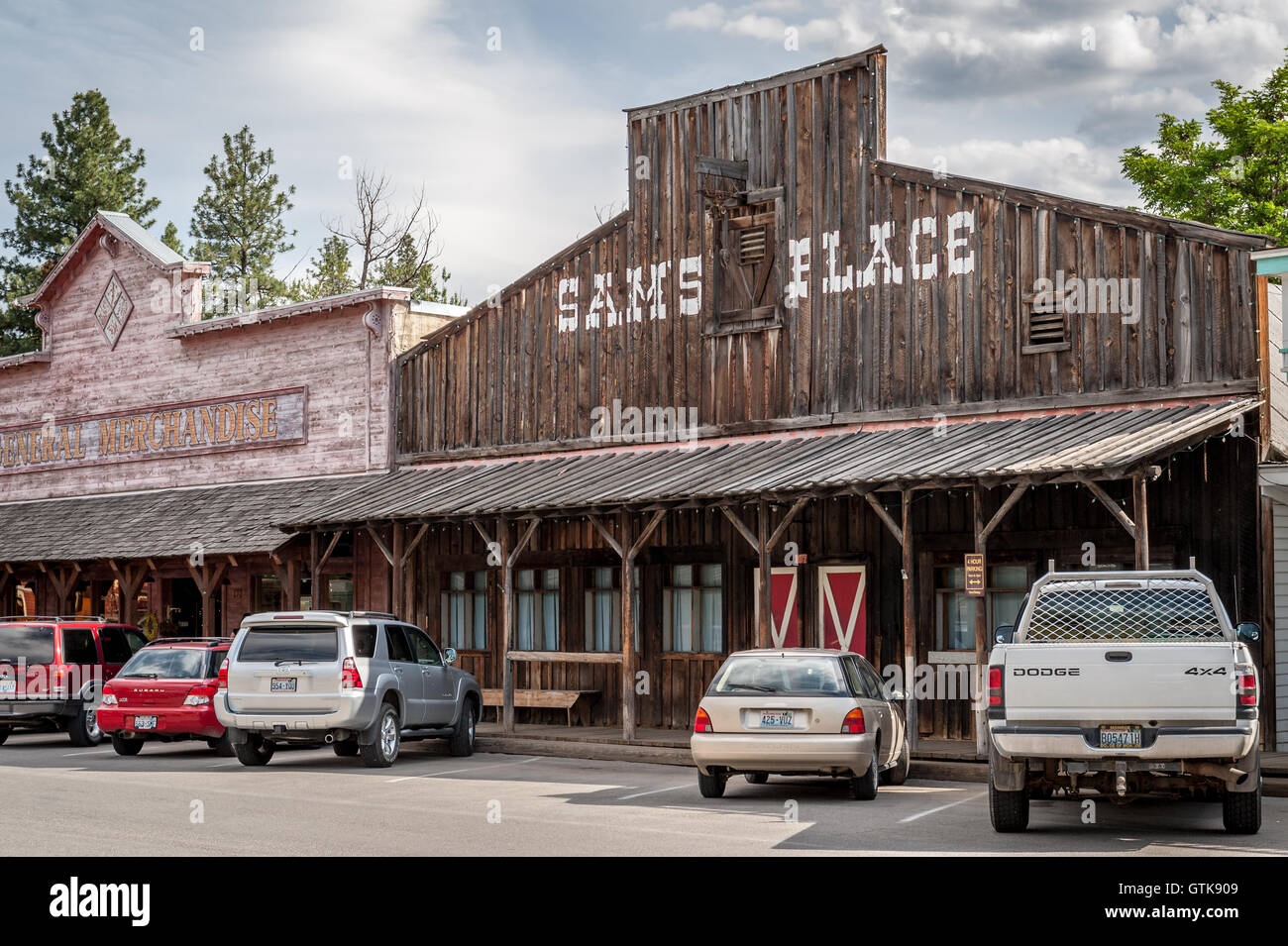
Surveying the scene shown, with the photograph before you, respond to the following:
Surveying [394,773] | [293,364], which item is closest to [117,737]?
[394,773]

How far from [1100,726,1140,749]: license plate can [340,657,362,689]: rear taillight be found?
9.41 m

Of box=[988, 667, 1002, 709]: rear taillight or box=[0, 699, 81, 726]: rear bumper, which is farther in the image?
box=[0, 699, 81, 726]: rear bumper

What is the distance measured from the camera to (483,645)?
84.3 ft

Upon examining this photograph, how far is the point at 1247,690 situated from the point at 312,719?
34.8 ft

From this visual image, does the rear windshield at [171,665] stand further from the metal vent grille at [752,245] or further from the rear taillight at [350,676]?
the metal vent grille at [752,245]

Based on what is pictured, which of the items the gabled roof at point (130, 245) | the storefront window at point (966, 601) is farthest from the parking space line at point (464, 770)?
the gabled roof at point (130, 245)

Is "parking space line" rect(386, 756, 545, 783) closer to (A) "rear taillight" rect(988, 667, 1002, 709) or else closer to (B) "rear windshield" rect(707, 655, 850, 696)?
(B) "rear windshield" rect(707, 655, 850, 696)

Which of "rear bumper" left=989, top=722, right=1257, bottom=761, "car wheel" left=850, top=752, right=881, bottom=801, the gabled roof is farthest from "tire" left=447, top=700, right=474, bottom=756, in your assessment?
the gabled roof

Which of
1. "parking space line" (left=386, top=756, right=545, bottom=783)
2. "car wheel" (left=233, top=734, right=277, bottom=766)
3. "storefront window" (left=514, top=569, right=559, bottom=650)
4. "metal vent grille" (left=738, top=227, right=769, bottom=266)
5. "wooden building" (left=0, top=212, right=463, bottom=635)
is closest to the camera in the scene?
"parking space line" (left=386, top=756, right=545, bottom=783)

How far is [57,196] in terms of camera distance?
5512 centimetres

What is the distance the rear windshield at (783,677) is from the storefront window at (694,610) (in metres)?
7.28

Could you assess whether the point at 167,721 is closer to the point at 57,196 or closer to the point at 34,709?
the point at 34,709

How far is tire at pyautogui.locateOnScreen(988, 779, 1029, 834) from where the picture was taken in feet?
39.4

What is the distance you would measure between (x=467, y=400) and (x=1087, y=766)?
55.8ft
